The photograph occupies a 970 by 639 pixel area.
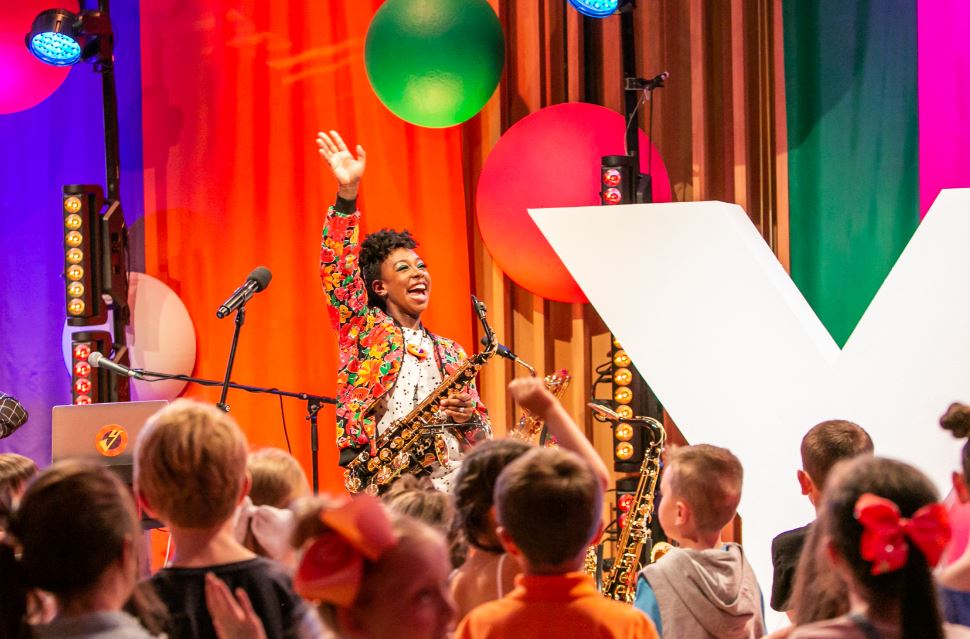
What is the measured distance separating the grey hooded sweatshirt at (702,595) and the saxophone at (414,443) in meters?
2.36

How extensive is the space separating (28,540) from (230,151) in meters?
5.00

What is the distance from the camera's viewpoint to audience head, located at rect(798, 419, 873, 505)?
3.31 meters

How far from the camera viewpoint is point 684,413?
5.03 m

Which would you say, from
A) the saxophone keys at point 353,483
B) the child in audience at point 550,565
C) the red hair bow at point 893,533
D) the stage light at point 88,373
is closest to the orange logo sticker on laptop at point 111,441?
the saxophone keys at point 353,483

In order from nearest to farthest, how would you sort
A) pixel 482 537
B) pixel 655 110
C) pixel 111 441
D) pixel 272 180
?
1. pixel 482 537
2. pixel 111 441
3. pixel 655 110
4. pixel 272 180

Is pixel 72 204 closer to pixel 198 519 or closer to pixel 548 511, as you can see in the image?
→ pixel 198 519

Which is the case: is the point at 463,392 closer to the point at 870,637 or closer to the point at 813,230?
the point at 813,230

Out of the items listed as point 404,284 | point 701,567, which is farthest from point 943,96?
point 701,567

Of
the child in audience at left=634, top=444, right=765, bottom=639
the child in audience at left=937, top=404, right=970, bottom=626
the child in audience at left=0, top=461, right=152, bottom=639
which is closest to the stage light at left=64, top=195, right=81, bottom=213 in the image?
the child in audience at left=634, top=444, right=765, bottom=639

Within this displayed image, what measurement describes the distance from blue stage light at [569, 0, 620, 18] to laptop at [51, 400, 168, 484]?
2732mm

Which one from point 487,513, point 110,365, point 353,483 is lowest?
point 353,483

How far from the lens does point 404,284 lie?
5551 mm

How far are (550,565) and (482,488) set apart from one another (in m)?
0.39

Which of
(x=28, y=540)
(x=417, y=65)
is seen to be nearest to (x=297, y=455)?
(x=417, y=65)
